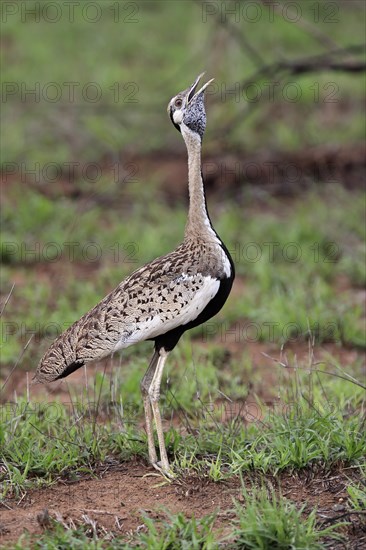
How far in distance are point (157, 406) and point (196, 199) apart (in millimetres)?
965

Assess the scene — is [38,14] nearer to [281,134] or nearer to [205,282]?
[281,134]

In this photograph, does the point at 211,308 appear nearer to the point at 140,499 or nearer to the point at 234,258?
the point at 140,499

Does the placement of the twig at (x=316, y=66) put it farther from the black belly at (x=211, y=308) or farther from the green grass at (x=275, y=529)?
the green grass at (x=275, y=529)

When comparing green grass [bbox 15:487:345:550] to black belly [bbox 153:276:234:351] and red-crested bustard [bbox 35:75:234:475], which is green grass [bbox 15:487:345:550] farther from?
black belly [bbox 153:276:234:351]

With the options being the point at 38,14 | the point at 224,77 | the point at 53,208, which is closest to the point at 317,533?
the point at 53,208

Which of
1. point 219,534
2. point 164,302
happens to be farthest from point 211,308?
point 219,534

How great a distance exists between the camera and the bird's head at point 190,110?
4.48 meters

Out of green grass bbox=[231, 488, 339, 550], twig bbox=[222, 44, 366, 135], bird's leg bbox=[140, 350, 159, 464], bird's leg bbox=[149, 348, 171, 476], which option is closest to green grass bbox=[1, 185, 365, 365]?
twig bbox=[222, 44, 366, 135]

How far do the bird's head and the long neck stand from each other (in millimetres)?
40

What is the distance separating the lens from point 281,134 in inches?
403

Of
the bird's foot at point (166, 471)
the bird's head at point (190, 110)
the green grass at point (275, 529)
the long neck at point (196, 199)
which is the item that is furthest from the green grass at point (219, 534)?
the bird's head at point (190, 110)

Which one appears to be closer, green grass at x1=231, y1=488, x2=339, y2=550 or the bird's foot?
green grass at x1=231, y1=488, x2=339, y2=550

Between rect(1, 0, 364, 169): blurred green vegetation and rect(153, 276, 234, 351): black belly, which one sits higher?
rect(1, 0, 364, 169): blurred green vegetation

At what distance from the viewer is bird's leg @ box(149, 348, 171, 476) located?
4.25m
